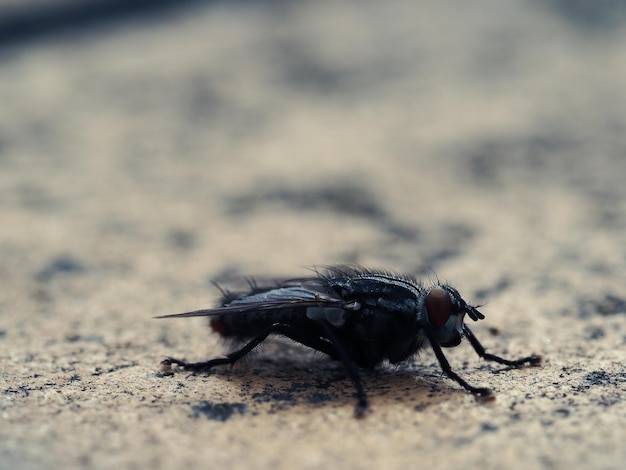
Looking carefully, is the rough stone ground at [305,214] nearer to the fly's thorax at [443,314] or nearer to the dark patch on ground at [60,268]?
the dark patch on ground at [60,268]

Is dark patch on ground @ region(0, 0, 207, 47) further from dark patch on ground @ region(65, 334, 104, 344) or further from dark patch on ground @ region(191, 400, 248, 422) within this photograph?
dark patch on ground @ region(191, 400, 248, 422)

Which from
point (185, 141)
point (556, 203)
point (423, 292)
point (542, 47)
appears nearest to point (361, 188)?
point (556, 203)

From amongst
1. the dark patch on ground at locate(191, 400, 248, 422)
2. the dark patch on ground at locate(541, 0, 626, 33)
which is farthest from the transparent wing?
the dark patch on ground at locate(541, 0, 626, 33)

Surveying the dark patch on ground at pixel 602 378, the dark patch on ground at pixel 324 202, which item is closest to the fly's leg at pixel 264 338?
the dark patch on ground at pixel 602 378

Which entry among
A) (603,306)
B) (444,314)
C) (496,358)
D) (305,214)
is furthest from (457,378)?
(305,214)

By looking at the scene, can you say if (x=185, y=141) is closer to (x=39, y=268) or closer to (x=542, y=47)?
(x=39, y=268)
